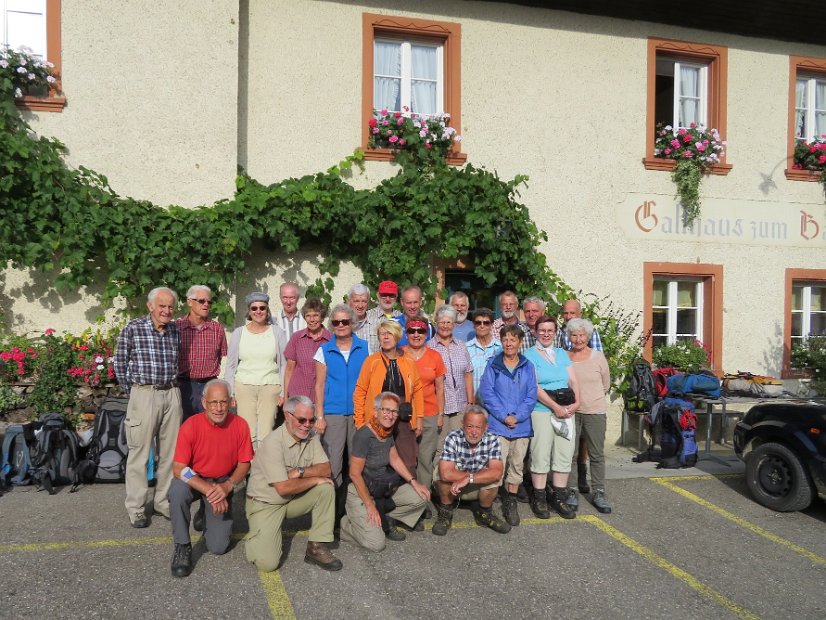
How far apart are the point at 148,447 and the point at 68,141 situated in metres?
3.74

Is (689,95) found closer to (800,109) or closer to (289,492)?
(800,109)

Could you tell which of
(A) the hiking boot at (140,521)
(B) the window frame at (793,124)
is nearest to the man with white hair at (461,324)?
(A) the hiking boot at (140,521)

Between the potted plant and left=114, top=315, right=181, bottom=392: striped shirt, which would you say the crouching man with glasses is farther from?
the potted plant

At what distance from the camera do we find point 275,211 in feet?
24.8

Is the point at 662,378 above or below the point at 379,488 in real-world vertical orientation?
above

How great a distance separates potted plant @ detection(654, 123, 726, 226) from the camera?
9.37 meters

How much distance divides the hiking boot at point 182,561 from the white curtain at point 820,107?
10.4 meters

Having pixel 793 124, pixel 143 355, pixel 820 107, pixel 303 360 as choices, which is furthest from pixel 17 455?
pixel 820 107

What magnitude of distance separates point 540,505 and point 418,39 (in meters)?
6.05

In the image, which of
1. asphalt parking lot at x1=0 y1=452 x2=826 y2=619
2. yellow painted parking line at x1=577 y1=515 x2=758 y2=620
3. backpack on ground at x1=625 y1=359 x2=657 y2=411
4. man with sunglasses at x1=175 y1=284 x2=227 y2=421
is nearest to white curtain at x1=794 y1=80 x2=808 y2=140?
backpack on ground at x1=625 y1=359 x2=657 y2=411

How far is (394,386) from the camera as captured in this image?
17.3 ft

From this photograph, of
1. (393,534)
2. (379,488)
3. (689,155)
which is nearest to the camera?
(379,488)

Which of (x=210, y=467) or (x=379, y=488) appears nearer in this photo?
(x=210, y=467)

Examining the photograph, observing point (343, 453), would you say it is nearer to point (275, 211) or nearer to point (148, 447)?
point (148, 447)
